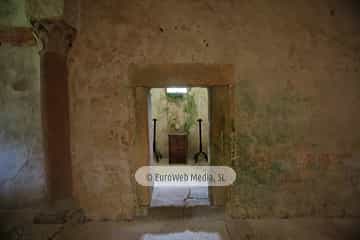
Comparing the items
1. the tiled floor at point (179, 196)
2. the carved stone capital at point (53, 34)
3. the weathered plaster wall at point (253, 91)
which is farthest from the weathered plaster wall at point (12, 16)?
the tiled floor at point (179, 196)

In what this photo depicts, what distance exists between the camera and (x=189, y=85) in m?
3.00

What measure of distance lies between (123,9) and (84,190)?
235 cm

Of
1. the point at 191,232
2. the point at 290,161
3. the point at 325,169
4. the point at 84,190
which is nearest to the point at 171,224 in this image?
the point at 191,232

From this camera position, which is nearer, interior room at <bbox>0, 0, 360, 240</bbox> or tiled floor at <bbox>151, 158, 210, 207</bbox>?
interior room at <bbox>0, 0, 360, 240</bbox>

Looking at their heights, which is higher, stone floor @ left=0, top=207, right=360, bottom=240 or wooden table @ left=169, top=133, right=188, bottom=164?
wooden table @ left=169, top=133, right=188, bottom=164

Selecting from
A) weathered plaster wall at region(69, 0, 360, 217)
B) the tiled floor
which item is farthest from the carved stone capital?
the tiled floor

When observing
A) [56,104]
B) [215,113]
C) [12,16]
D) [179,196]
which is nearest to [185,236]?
[179,196]

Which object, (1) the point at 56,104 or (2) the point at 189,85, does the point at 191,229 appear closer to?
(2) the point at 189,85

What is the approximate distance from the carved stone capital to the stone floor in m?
2.06

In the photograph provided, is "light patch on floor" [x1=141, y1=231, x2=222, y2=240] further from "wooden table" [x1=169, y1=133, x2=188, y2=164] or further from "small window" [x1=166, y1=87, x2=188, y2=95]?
"small window" [x1=166, y1=87, x2=188, y2=95]

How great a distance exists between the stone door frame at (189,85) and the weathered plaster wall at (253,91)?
9 centimetres

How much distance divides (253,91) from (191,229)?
73.1 inches

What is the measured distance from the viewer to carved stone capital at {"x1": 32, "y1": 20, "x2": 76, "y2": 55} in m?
2.68

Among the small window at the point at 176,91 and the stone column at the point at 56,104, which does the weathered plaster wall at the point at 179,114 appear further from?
the stone column at the point at 56,104
